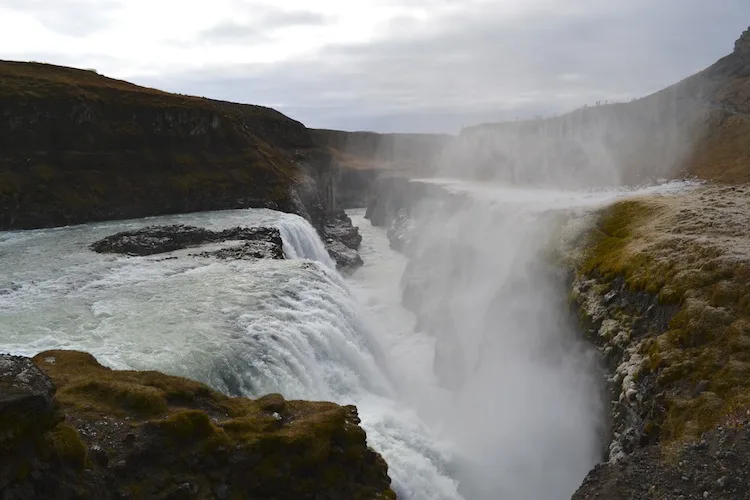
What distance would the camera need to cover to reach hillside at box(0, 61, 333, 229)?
2229 inches

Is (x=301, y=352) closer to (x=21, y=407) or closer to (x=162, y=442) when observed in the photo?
(x=162, y=442)

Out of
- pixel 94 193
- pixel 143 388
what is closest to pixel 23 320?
pixel 143 388

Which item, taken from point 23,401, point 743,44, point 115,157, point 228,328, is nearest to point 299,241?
point 115,157

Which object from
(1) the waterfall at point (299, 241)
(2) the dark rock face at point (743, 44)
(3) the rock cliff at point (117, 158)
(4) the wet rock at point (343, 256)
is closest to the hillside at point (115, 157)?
(3) the rock cliff at point (117, 158)

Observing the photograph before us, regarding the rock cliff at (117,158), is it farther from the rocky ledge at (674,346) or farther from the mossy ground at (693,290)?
the rocky ledge at (674,346)

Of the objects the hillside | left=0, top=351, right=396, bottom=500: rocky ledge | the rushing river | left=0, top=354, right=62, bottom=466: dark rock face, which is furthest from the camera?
the hillside

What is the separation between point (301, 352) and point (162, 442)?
1143 centimetres

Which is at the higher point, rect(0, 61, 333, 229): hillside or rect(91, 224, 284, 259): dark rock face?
rect(0, 61, 333, 229): hillside

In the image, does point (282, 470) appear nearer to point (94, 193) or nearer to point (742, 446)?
point (742, 446)

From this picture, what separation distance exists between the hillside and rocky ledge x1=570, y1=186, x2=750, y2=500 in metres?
47.0

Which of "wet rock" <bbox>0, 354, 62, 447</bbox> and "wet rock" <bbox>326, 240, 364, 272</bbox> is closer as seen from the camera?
"wet rock" <bbox>0, 354, 62, 447</bbox>

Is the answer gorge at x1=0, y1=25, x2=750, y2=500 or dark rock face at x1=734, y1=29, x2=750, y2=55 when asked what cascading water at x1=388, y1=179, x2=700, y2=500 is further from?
dark rock face at x1=734, y1=29, x2=750, y2=55

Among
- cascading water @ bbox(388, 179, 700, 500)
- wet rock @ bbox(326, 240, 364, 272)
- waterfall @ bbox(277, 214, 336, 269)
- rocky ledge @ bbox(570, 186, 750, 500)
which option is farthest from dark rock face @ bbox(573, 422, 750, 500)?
wet rock @ bbox(326, 240, 364, 272)

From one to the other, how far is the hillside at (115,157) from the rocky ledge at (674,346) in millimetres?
47031
